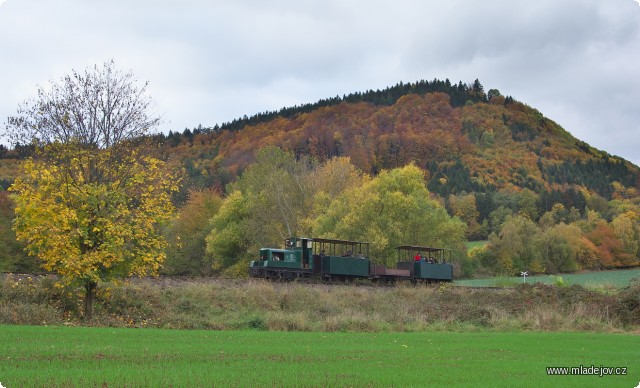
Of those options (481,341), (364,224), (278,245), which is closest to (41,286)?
(481,341)

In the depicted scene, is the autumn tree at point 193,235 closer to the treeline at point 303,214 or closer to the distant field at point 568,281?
the treeline at point 303,214

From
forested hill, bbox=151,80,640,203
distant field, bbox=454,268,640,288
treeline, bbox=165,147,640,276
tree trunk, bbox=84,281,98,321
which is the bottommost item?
distant field, bbox=454,268,640,288

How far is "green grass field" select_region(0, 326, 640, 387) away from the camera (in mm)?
11164

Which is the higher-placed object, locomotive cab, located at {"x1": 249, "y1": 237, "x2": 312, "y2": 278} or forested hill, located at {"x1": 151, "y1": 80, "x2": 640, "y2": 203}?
forested hill, located at {"x1": 151, "y1": 80, "x2": 640, "y2": 203}

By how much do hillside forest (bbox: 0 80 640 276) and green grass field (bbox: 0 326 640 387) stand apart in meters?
9.19

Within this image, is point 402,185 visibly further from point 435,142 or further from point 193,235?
point 435,142

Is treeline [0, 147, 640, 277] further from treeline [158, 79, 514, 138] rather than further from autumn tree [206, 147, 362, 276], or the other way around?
treeline [158, 79, 514, 138]

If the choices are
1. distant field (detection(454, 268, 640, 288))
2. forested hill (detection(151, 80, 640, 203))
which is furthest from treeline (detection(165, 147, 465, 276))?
forested hill (detection(151, 80, 640, 203))

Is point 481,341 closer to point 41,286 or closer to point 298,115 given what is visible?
point 41,286

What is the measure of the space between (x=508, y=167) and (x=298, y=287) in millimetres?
112528

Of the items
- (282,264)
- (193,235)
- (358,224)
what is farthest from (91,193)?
(193,235)

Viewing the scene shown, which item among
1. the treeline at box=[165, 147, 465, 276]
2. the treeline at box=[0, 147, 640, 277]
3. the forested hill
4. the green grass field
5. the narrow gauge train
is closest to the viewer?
the green grass field

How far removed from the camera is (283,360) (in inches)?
577

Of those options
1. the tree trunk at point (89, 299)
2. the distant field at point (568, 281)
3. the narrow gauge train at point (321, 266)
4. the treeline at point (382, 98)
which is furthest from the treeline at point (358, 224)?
the treeline at point (382, 98)
